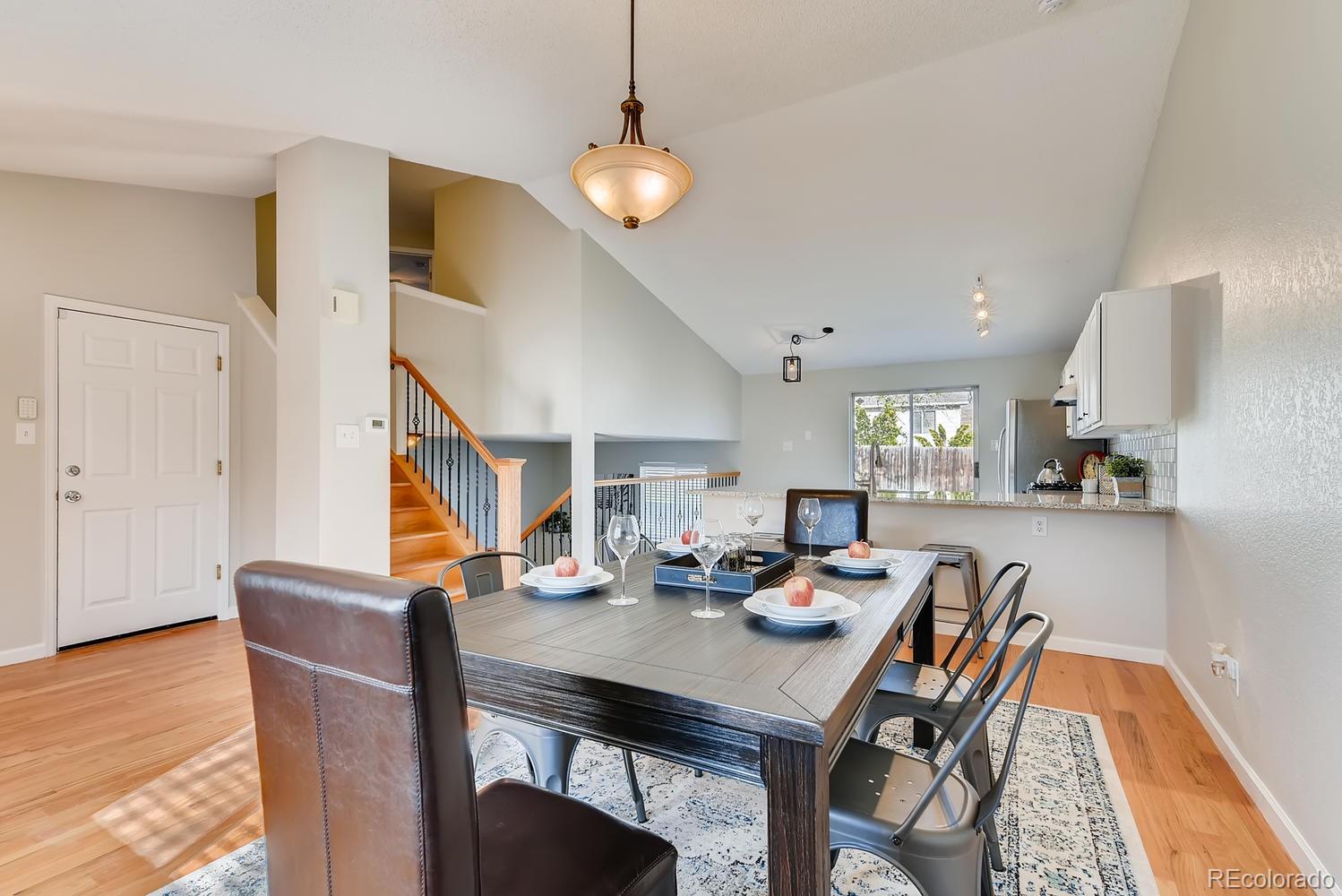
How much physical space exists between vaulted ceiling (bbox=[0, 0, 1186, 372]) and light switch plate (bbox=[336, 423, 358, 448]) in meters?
1.47

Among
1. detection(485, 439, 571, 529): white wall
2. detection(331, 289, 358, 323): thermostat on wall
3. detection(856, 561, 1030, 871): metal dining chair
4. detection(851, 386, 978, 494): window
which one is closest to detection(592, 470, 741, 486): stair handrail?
detection(485, 439, 571, 529): white wall

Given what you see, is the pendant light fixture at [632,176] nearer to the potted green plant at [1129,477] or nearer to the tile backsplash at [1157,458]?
the tile backsplash at [1157,458]

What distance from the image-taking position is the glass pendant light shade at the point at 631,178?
1.97 metres

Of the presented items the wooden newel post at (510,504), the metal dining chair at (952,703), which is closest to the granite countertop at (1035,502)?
the wooden newel post at (510,504)

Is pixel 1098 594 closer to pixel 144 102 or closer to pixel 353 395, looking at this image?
pixel 353 395

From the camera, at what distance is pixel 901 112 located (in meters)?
3.24

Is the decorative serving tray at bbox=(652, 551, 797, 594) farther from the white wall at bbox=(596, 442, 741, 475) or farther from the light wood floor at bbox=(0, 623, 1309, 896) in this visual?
the white wall at bbox=(596, 442, 741, 475)

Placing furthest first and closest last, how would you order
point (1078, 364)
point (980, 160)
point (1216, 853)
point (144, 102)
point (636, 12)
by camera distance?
1. point (1078, 364)
2. point (980, 160)
3. point (144, 102)
4. point (636, 12)
5. point (1216, 853)

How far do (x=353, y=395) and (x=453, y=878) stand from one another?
2969 mm

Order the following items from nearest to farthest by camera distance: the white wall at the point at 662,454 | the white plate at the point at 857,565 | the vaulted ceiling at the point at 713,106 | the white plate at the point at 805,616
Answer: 1. the white plate at the point at 805,616
2. the white plate at the point at 857,565
3. the vaulted ceiling at the point at 713,106
4. the white wall at the point at 662,454

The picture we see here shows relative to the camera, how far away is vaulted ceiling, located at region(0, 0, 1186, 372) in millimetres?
2346

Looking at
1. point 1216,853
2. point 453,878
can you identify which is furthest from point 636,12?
point 1216,853

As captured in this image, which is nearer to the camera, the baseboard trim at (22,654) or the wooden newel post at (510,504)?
the baseboard trim at (22,654)

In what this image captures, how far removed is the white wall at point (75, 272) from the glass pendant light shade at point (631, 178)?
3413 millimetres
